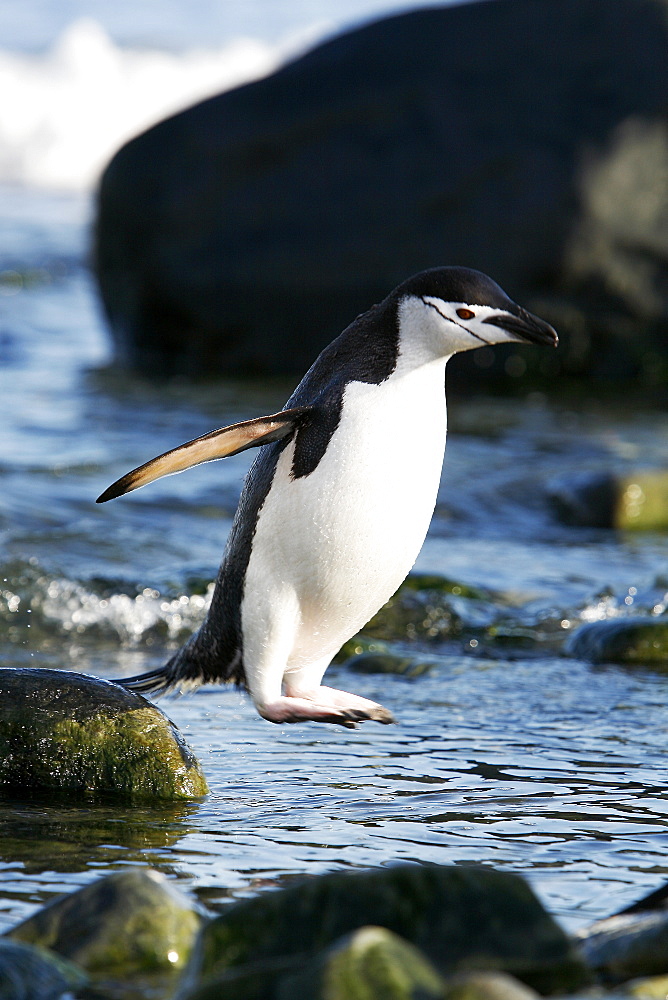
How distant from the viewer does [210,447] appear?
11.3 ft

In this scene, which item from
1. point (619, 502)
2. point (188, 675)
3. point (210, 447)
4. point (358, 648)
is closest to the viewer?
point (210, 447)

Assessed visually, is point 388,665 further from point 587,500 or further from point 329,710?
point 587,500

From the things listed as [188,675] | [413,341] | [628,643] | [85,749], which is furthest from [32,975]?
[628,643]

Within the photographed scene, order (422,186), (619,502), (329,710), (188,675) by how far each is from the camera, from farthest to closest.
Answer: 1. (422,186)
2. (619,502)
3. (188,675)
4. (329,710)

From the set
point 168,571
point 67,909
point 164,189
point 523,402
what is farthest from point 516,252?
point 67,909

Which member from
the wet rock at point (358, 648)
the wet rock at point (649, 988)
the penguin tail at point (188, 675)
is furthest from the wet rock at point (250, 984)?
the wet rock at point (358, 648)

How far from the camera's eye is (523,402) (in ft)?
33.3

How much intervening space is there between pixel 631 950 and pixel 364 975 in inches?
22.0

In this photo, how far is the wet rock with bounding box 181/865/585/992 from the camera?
2248 millimetres

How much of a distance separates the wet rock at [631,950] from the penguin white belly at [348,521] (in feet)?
4.47

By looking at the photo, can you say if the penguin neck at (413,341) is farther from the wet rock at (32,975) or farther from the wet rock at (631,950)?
the wet rock at (32,975)

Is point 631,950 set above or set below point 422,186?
below

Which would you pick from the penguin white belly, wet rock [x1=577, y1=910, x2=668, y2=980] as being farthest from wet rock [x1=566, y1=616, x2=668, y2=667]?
wet rock [x1=577, y1=910, x2=668, y2=980]

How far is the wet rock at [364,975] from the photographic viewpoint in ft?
6.59
